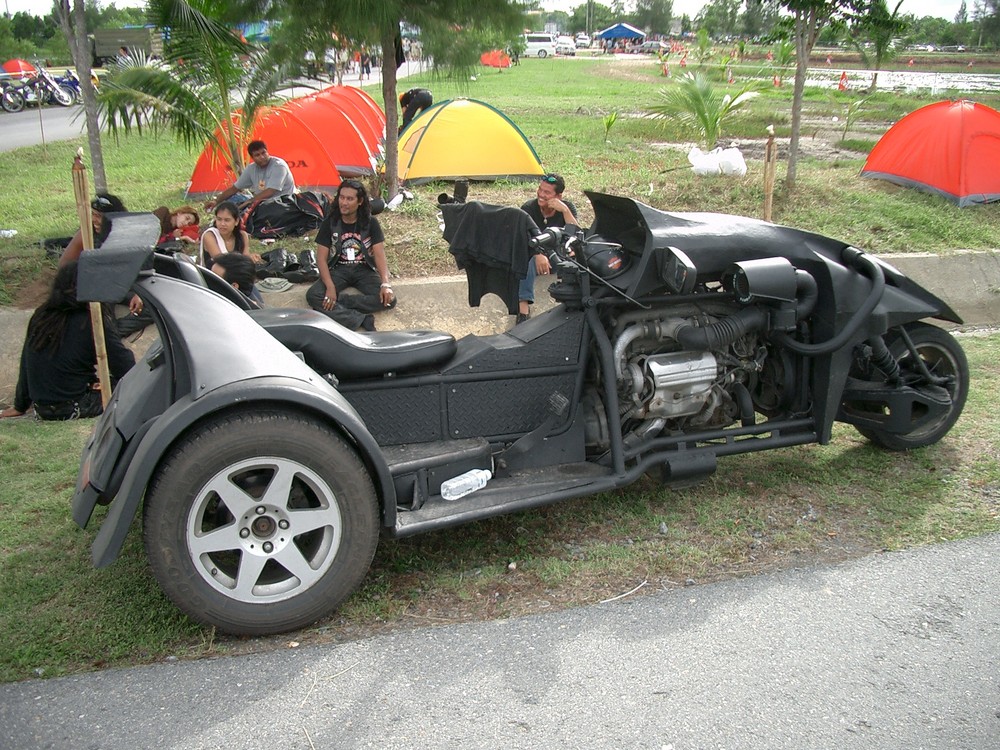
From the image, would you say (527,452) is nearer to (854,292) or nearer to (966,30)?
(854,292)

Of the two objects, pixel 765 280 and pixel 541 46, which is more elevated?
pixel 541 46

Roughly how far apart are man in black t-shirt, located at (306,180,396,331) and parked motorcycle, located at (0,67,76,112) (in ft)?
73.6

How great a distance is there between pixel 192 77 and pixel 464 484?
726 cm

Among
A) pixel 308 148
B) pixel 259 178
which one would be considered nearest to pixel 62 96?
pixel 308 148

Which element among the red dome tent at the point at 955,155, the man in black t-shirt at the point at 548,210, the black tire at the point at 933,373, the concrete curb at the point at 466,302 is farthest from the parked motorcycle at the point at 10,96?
the black tire at the point at 933,373

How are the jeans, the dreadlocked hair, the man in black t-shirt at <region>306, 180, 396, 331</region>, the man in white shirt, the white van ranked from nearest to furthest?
the dreadlocked hair → the man in black t-shirt at <region>306, 180, 396, 331</region> → the jeans → the man in white shirt → the white van

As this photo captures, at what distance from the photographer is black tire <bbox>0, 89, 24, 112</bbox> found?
1048 inches

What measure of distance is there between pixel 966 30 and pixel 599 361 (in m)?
82.6

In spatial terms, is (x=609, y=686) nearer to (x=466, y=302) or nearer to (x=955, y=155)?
(x=466, y=302)

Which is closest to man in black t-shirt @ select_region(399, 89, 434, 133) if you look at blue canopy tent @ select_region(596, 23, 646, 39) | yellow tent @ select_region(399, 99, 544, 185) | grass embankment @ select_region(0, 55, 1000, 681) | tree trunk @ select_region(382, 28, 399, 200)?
yellow tent @ select_region(399, 99, 544, 185)

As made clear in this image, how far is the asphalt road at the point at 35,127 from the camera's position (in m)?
19.3

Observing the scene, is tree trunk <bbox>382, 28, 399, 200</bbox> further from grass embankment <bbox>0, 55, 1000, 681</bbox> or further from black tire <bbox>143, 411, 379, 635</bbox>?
black tire <bbox>143, 411, 379, 635</bbox>

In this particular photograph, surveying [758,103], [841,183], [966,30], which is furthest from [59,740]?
[966,30]

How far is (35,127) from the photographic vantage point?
886 inches
